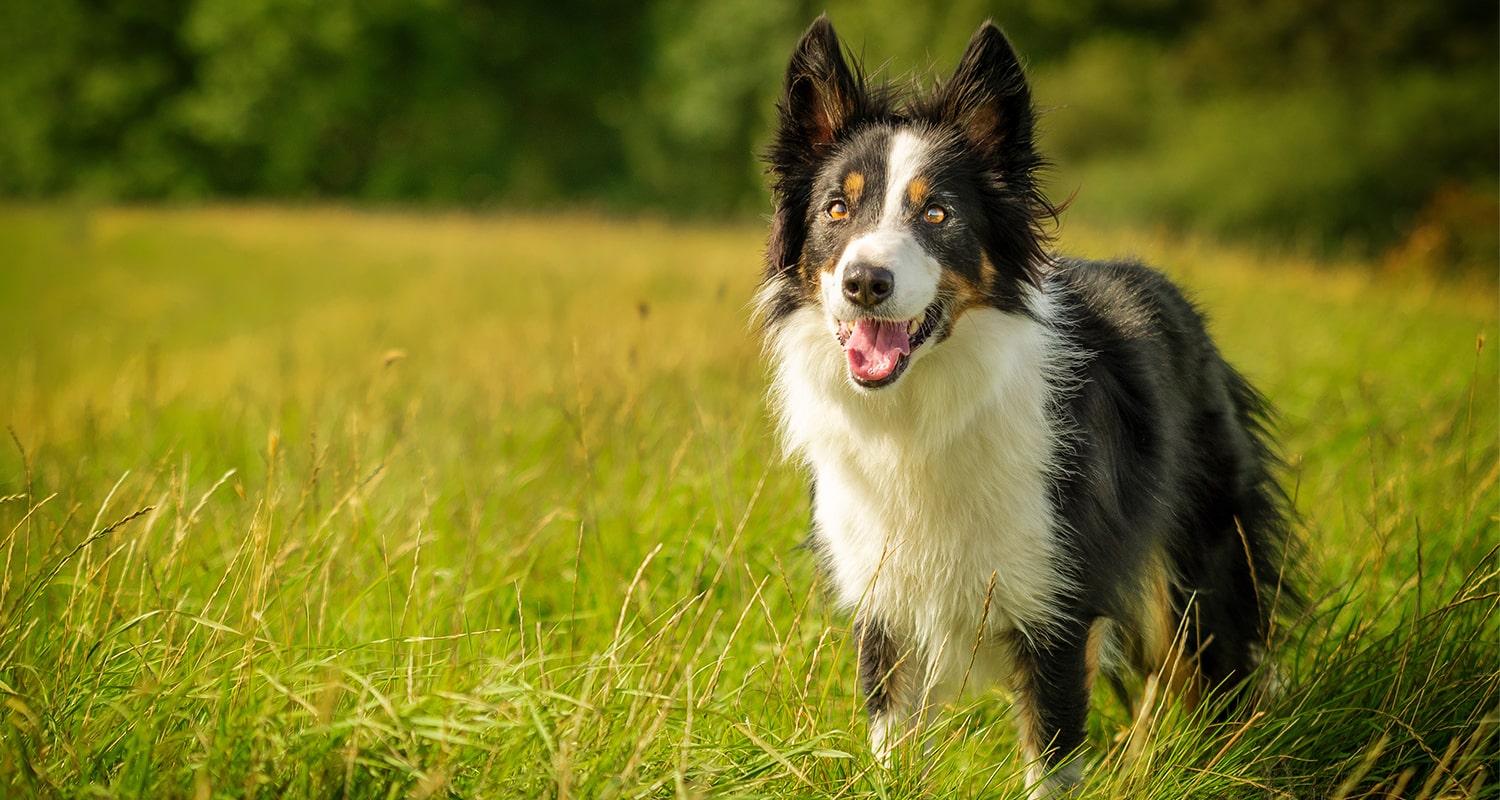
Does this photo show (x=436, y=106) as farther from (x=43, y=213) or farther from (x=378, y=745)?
(x=378, y=745)

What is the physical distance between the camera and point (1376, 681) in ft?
8.34

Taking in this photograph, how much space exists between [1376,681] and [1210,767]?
62 centimetres

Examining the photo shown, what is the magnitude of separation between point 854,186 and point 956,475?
78cm

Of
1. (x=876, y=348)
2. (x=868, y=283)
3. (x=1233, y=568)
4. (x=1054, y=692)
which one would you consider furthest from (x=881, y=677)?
(x=1233, y=568)

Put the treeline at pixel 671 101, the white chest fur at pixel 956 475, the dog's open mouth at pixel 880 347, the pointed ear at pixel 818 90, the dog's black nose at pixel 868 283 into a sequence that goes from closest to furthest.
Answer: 1. the dog's black nose at pixel 868 283
2. the dog's open mouth at pixel 880 347
3. the white chest fur at pixel 956 475
4. the pointed ear at pixel 818 90
5. the treeline at pixel 671 101

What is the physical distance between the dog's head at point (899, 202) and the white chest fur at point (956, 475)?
10 centimetres

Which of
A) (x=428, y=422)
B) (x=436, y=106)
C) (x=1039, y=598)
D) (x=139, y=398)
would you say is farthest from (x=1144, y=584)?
(x=436, y=106)

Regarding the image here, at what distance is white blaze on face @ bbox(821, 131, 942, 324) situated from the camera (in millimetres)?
2395

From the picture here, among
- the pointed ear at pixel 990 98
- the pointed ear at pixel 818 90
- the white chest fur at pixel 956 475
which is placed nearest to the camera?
the white chest fur at pixel 956 475

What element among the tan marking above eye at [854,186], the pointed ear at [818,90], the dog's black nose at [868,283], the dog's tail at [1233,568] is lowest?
the dog's tail at [1233,568]

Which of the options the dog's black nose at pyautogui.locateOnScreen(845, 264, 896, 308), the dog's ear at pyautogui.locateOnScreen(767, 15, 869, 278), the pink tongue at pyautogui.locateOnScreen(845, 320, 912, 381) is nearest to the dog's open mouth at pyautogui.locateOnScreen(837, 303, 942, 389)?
the pink tongue at pyautogui.locateOnScreen(845, 320, 912, 381)

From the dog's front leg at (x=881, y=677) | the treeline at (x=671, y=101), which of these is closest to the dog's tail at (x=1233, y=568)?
the dog's front leg at (x=881, y=677)

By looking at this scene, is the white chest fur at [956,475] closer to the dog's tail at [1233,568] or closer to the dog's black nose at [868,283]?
the dog's black nose at [868,283]

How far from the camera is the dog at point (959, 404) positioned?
8.49 feet
